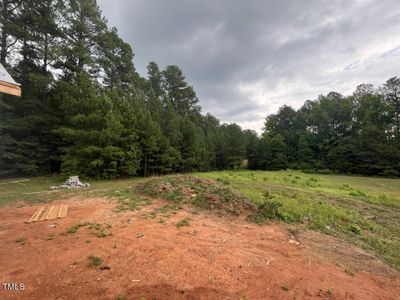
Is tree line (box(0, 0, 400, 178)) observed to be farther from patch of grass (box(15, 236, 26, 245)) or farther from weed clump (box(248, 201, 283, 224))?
weed clump (box(248, 201, 283, 224))

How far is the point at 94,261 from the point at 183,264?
1363 mm

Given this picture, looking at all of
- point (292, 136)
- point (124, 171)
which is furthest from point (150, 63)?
point (292, 136)

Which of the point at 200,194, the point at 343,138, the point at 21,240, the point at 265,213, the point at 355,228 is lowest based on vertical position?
the point at 355,228

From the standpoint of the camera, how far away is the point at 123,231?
4793mm

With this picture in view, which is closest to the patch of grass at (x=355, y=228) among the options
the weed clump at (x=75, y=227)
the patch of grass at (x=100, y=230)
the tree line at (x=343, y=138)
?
the patch of grass at (x=100, y=230)

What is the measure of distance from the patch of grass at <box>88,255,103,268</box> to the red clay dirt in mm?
58

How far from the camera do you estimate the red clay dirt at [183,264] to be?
9.50 feet

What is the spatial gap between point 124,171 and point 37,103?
7.93 metres

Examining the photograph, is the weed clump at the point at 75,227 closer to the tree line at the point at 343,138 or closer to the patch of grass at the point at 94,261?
the patch of grass at the point at 94,261

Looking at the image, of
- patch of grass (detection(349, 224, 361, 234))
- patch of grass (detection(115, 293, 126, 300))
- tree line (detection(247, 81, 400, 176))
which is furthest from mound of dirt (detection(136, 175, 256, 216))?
tree line (detection(247, 81, 400, 176))

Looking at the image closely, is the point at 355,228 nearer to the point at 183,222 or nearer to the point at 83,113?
the point at 183,222

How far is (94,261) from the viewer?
3.46 metres

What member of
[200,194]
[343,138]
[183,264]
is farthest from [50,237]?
[343,138]

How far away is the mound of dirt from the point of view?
6578 mm
